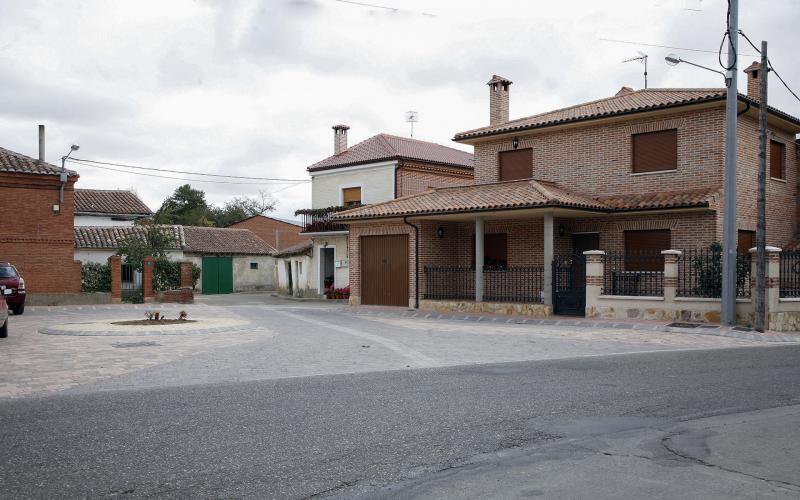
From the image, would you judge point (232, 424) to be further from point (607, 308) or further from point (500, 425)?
point (607, 308)

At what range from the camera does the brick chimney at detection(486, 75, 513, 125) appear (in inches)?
1160

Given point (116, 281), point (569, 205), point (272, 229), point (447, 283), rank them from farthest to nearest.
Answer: point (272, 229) → point (116, 281) → point (447, 283) → point (569, 205)

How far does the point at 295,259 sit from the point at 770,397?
31.6m

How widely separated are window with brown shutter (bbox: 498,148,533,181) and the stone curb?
6.47 metres

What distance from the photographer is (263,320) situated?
2069cm

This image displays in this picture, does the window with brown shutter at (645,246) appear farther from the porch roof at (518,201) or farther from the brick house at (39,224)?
the brick house at (39,224)

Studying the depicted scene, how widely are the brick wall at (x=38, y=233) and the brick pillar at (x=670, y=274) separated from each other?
22.0 m

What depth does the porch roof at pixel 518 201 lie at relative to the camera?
20.4 meters

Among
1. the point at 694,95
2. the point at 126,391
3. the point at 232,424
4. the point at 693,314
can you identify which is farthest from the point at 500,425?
the point at 694,95

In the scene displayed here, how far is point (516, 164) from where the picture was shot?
25938 mm

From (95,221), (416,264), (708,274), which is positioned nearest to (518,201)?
(416,264)

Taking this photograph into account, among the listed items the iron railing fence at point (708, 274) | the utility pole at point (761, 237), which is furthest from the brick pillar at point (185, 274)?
the utility pole at point (761, 237)

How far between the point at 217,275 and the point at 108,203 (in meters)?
8.26

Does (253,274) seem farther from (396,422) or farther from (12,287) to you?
(396,422)
